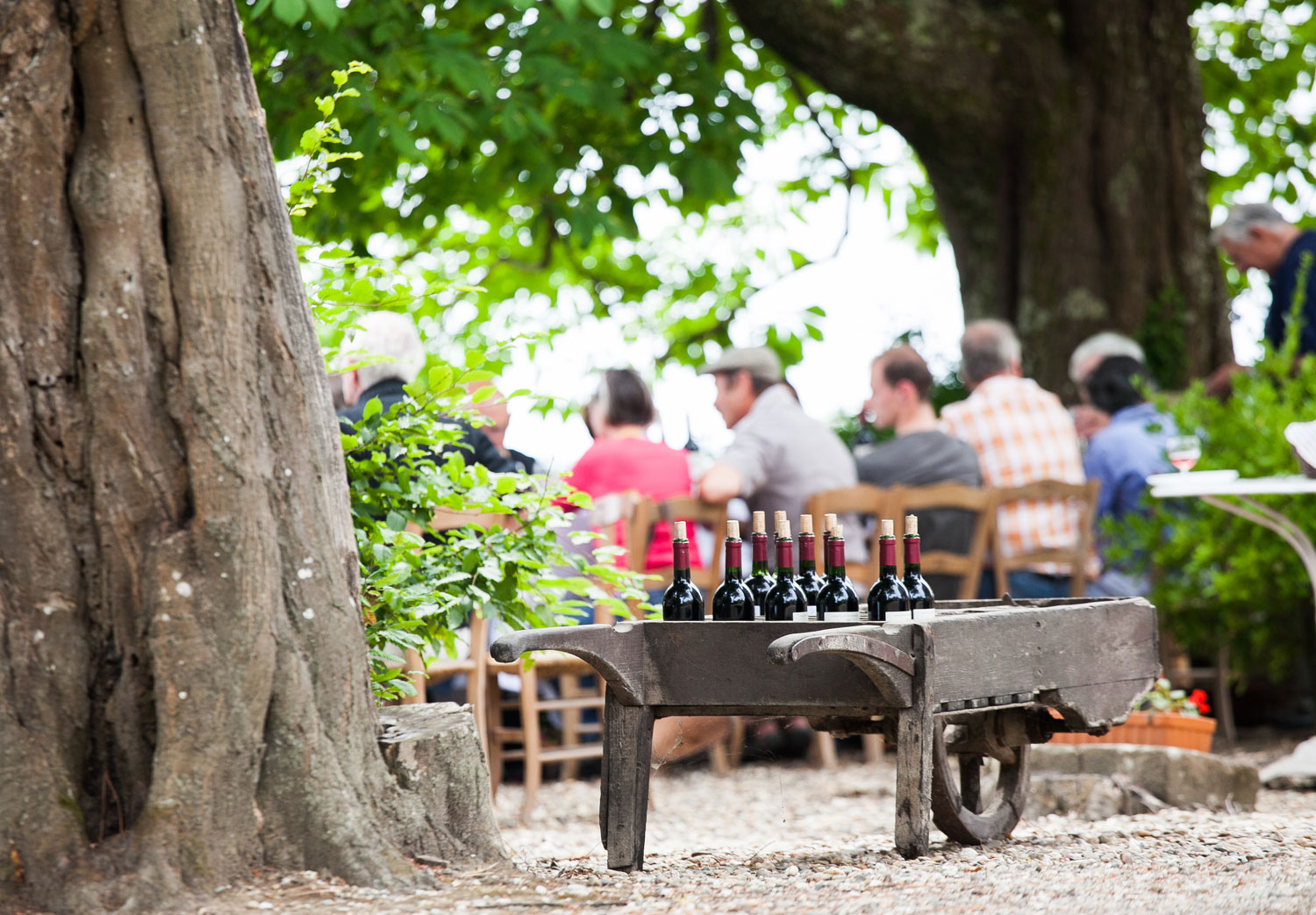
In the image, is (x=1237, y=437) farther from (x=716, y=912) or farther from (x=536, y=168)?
(x=716, y=912)

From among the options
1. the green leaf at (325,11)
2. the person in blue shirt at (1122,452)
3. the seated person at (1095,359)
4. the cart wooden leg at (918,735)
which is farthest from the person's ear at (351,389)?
the seated person at (1095,359)

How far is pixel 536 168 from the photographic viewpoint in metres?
7.91

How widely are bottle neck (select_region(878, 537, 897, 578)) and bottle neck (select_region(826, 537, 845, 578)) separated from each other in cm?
11

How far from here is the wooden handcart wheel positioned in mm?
4059

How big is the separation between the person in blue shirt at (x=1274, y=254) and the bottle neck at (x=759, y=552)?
423cm

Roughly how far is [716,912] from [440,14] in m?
5.54

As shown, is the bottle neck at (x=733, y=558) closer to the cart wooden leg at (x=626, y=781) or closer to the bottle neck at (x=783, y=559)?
the bottle neck at (x=783, y=559)

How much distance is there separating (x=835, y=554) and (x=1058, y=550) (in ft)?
11.4

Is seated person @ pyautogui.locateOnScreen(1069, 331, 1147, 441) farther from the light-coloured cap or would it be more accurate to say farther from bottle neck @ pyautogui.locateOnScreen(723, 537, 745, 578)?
bottle neck @ pyautogui.locateOnScreen(723, 537, 745, 578)

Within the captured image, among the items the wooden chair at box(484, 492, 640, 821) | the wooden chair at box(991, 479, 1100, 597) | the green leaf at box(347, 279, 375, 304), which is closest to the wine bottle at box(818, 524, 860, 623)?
the green leaf at box(347, 279, 375, 304)

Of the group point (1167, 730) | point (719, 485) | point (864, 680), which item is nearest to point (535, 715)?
point (719, 485)

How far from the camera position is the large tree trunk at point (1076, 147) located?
8.88 m

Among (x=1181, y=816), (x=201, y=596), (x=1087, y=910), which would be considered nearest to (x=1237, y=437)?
(x=1181, y=816)

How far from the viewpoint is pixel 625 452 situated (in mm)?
7156
